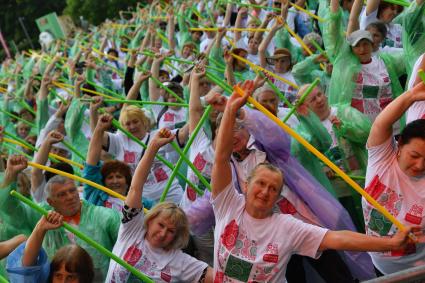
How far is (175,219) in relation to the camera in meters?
3.85

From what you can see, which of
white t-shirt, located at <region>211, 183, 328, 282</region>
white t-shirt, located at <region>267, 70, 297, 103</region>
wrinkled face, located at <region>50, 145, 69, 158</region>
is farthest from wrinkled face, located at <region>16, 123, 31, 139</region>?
white t-shirt, located at <region>211, 183, 328, 282</region>

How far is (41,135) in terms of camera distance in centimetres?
693

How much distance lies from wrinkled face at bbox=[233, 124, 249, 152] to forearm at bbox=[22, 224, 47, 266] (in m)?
1.14

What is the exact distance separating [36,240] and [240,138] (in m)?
1.22

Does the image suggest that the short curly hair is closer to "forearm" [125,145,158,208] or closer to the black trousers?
"forearm" [125,145,158,208]

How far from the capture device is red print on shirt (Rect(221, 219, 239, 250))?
3568 millimetres

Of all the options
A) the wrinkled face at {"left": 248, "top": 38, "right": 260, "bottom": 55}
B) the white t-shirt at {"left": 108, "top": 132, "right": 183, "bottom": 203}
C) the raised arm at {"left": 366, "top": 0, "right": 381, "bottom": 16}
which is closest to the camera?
the white t-shirt at {"left": 108, "top": 132, "right": 183, "bottom": 203}

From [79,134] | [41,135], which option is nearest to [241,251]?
[79,134]

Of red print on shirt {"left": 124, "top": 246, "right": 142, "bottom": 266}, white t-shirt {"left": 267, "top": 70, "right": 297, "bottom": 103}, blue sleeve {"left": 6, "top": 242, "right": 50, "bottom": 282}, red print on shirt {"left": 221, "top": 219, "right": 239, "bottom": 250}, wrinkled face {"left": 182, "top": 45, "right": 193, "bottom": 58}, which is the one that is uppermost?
blue sleeve {"left": 6, "top": 242, "right": 50, "bottom": 282}

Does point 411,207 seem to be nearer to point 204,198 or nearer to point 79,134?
point 204,198

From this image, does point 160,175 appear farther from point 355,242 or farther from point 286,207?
point 355,242

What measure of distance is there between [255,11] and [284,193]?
20.6 feet

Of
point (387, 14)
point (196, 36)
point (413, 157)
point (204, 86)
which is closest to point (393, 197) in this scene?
point (413, 157)

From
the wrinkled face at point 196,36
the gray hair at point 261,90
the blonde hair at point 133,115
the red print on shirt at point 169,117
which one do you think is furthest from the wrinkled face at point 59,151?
the wrinkled face at point 196,36
